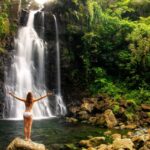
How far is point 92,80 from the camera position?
3516 cm

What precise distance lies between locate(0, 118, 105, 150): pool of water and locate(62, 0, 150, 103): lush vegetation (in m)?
8.26

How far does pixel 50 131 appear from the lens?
74.9 feet


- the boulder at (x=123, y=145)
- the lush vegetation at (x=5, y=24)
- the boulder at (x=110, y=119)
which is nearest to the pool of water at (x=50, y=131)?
the boulder at (x=110, y=119)

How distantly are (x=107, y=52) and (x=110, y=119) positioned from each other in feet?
37.2

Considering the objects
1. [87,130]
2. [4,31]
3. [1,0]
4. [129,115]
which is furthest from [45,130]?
[1,0]

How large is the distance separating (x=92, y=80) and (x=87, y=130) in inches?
454

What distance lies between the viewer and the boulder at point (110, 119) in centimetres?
2587

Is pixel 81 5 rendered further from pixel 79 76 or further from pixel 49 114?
pixel 49 114

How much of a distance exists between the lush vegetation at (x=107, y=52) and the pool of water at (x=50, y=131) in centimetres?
826

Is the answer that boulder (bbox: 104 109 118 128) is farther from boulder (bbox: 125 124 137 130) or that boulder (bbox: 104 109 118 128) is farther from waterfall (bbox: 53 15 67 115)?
waterfall (bbox: 53 15 67 115)

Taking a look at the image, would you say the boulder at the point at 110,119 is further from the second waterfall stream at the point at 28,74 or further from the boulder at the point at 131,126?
the second waterfall stream at the point at 28,74

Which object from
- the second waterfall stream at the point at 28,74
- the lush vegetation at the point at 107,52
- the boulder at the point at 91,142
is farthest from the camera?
the lush vegetation at the point at 107,52

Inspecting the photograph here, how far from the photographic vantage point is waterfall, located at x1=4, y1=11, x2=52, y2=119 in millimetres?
29828

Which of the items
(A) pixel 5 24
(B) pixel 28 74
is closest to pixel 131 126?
(B) pixel 28 74
